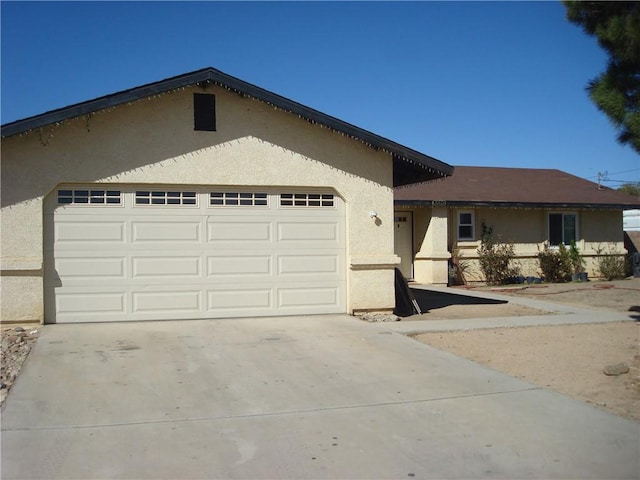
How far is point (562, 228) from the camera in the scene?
22797mm

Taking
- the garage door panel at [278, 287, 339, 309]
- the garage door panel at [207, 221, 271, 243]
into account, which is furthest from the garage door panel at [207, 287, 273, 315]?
the garage door panel at [207, 221, 271, 243]

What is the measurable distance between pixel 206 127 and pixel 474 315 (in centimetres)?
669

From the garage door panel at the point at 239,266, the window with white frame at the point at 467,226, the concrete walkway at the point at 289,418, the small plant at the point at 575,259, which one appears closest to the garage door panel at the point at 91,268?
the garage door panel at the point at 239,266

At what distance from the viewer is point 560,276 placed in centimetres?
2178

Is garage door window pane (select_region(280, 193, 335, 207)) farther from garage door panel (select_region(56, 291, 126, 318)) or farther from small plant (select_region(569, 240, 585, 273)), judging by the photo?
small plant (select_region(569, 240, 585, 273))

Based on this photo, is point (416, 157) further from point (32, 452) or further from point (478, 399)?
point (32, 452)

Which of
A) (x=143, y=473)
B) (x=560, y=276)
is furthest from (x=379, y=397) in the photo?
(x=560, y=276)

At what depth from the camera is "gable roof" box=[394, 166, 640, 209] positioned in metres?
20.9

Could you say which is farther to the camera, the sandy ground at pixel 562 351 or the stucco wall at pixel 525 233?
the stucco wall at pixel 525 233

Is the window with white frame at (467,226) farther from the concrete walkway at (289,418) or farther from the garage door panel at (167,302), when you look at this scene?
the concrete walkway at (289,418)

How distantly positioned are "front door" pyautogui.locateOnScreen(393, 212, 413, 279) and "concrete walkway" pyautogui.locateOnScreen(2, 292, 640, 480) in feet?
40.0

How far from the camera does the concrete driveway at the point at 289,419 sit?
485 cm

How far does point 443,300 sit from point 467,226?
5.93 meters

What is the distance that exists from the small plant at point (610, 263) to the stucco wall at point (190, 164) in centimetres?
1339
